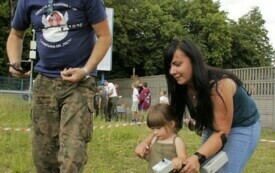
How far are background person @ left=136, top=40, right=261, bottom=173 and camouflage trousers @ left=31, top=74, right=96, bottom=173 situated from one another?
45 cm

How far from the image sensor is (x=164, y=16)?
4712 centimetres

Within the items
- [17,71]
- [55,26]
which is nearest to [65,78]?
[55,26]

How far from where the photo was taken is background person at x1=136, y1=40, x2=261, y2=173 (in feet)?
9.57

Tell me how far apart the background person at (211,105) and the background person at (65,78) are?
18.2 inches

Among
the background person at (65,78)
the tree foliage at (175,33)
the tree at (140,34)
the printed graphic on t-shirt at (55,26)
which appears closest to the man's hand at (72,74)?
the background person at (65,78)

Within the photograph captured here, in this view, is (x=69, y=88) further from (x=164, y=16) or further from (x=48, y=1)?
(x=164, y=16)

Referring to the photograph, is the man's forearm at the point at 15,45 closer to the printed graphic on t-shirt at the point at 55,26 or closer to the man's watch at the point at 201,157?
the printed graphic on t-shirt at the point at 55,26

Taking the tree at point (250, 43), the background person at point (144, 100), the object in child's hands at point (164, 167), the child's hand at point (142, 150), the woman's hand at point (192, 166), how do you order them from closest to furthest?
the object in child's hands at point (164, 167)
the woman's hand at point (192, 166)
the child's hand at point (142, 150)
the background person at point (144, 100)
the tree at point (250, 43)

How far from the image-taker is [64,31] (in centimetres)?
314

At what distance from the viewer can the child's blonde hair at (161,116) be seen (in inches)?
130

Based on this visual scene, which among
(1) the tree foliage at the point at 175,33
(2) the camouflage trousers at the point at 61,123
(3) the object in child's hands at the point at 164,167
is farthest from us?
(1) the tree foliage at the point at 175,33

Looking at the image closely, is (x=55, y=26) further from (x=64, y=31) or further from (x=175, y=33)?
(x=175, y=33)

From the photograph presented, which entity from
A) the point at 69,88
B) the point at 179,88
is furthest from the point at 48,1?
the point at 179,88

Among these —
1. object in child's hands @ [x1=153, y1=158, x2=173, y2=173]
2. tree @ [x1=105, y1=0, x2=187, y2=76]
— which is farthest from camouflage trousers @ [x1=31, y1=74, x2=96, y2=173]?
tree @ [x1=105, y1=0, x2=187, y2=76]
